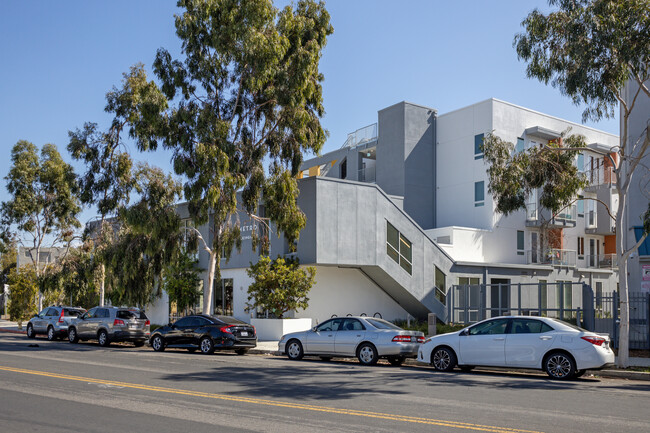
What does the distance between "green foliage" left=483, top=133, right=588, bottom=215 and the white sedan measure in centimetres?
589

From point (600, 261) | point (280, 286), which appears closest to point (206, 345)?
point (280, 286)

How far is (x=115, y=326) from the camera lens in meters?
25.2

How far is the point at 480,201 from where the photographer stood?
3716 centimetres

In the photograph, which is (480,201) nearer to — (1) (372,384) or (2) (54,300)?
(1) (372,384)

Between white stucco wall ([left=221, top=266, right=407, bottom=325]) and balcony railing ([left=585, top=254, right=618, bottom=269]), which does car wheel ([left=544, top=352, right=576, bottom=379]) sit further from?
balcony railing ([left=585, top=254, right=618, bottom=269])

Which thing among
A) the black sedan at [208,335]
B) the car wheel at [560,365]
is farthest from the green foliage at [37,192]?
the car wheel at [560,365]

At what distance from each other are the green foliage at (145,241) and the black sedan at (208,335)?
4492 mm

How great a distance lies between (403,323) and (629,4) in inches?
720

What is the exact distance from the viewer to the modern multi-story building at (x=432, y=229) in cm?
2797

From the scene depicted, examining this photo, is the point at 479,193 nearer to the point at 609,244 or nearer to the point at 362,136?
the point at 362,136

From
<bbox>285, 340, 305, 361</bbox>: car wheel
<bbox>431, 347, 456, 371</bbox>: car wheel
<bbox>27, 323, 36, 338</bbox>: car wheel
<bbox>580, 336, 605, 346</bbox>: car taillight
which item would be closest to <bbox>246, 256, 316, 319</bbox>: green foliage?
<bbox>285, 340, 305, 361</bbox>: car wheel

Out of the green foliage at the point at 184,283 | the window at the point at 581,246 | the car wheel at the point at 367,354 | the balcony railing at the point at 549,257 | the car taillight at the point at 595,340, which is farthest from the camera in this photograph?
the window at the point at 581,246

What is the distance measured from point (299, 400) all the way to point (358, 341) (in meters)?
7.47

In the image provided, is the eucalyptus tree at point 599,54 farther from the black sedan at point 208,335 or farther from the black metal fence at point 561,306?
the black sedan at point 208,335
